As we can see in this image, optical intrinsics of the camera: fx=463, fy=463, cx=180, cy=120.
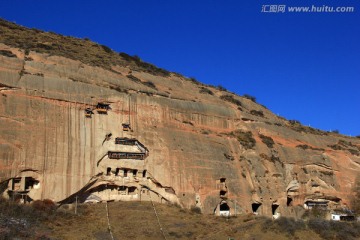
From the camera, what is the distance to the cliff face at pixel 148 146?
36.7 m

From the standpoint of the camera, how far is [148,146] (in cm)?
4366

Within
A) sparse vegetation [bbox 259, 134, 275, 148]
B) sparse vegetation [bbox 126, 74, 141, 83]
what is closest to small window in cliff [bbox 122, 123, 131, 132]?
sparse vegetation [bbox 126, 74, 141, 83]

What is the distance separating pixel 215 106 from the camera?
176ft

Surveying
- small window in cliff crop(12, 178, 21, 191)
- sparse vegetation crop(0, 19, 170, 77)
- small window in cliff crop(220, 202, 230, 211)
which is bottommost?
small window in cliff crop(220, 202, 230, 211)

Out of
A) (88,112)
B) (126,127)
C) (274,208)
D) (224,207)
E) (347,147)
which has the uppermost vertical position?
(88,112)

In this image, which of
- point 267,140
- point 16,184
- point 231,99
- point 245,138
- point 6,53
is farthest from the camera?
point 231,99

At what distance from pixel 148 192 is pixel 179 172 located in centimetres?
358

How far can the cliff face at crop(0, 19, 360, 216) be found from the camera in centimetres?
3669

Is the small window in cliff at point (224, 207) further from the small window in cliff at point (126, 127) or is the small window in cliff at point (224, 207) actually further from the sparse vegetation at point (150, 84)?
the sparse vegetation at point (150, 84)

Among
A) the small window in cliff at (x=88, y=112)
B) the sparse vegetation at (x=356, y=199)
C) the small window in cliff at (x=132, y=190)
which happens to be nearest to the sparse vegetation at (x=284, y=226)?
the small window in cliff at (x=132, y=190)

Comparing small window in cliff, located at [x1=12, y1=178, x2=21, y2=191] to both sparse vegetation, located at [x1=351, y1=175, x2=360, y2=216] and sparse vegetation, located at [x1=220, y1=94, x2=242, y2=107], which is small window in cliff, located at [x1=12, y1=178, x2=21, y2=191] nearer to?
sparse vegetation, located at [x1=220, y1=94, x2=242, y2=107]

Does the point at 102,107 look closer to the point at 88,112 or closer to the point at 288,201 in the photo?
the point at 88,112

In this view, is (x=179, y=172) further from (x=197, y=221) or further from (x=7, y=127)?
(x=7, y=127)

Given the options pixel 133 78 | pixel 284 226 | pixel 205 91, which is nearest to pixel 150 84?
pixel 133 78
